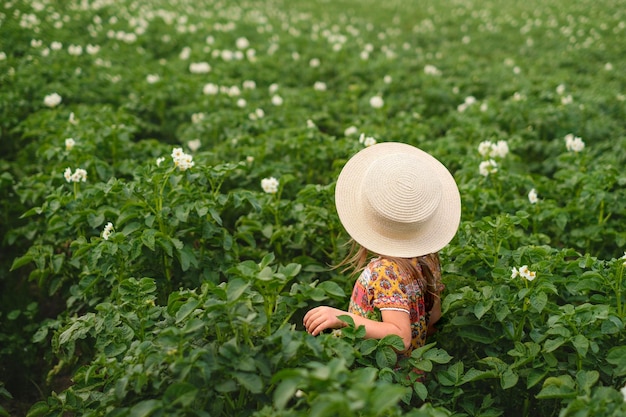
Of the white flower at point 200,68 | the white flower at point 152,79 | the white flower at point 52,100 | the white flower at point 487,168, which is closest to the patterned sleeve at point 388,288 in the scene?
the white flower at point 487,168

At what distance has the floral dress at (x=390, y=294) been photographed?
96.5 inches

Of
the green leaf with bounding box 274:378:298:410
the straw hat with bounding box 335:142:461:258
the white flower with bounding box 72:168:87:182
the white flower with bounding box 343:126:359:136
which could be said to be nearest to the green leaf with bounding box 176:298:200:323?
the green leaf with bounding box 274:378:298:410

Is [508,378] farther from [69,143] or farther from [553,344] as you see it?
[69,143]

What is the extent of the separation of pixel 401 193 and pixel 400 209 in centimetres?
Result: 6

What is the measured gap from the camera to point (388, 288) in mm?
2457

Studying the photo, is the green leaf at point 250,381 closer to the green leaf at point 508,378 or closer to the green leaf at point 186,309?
the green leaf at point 186,309

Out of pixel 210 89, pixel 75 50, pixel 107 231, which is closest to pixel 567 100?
pixel 210 89

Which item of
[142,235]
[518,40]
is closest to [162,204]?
[142,235]

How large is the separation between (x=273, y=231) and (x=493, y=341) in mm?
1491

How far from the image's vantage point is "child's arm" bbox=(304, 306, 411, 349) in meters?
2.39

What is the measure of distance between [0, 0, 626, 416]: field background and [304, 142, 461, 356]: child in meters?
0.13

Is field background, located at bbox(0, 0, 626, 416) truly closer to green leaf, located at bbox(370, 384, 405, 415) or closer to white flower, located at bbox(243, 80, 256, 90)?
green leaf, located at bbox(370, 384, 405, 415)

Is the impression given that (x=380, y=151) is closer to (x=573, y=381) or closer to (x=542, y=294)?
(x=542, y=294)

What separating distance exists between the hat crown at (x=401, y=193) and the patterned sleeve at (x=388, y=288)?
18cm
